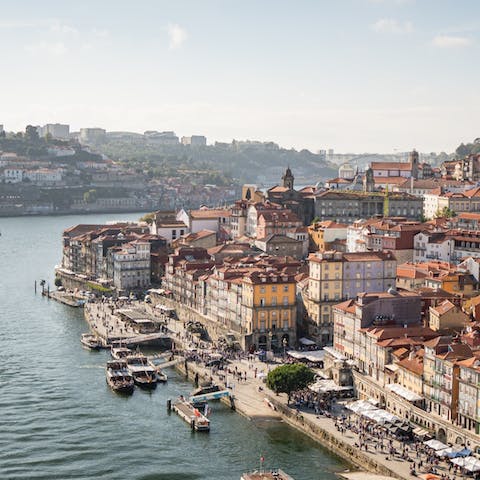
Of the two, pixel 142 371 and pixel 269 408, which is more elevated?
pixel 142 371

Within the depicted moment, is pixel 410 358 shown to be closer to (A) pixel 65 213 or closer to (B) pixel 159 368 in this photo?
(B) pixel 159 368

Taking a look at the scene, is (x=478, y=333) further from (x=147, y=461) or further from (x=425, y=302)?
(x=147, y=461)

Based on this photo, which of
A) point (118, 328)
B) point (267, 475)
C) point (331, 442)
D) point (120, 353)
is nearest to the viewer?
point (267, 475)

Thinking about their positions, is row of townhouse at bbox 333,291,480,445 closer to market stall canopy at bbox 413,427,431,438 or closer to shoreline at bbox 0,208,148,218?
market stall canopy at bbox 413,427,431,438

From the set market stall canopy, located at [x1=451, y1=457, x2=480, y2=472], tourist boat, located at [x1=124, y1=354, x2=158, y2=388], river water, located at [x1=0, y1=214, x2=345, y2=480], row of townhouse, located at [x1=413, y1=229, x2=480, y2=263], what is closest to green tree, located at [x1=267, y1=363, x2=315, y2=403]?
river water, located at [x1=0, y1=214, x2=345, y2=480]

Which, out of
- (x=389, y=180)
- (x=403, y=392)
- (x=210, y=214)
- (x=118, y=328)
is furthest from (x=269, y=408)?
(x=389, y=180)
